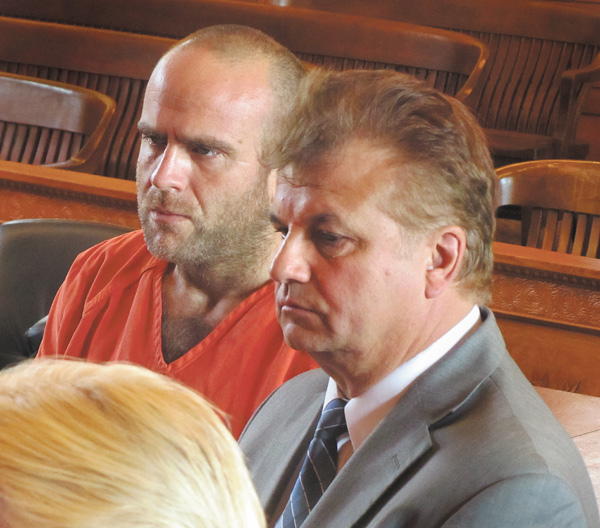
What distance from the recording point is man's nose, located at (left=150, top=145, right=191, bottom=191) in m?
1.51

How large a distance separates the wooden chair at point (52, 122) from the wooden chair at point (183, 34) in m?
0.38

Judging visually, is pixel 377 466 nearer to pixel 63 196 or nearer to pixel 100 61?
pixel 63 196

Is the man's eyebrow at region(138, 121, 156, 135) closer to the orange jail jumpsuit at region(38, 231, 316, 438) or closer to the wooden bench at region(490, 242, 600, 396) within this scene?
the orange jail jumpsuit at region(38, 231, 316, 438)

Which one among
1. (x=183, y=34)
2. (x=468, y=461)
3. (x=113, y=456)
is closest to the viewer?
(x=113, y=456)

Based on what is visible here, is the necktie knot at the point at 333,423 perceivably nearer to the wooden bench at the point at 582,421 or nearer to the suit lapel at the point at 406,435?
the suit lapel at the point at 406,435

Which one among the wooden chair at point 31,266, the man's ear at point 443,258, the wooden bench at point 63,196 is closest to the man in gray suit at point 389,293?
the man's ear at point 443,258

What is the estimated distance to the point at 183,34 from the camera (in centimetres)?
443

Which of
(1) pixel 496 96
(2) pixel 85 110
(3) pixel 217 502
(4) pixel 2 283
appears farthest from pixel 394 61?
(3) pixel 217 502

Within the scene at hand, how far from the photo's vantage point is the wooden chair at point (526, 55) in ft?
13.8

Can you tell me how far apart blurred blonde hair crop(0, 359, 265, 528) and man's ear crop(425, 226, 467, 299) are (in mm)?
487

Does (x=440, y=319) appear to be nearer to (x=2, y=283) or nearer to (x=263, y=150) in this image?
(x=263, y=150)

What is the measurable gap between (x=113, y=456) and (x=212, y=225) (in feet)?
3.44

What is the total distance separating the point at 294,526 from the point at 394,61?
3.34 m

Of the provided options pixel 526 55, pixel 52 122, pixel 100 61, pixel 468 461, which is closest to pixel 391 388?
pixel 468 461
